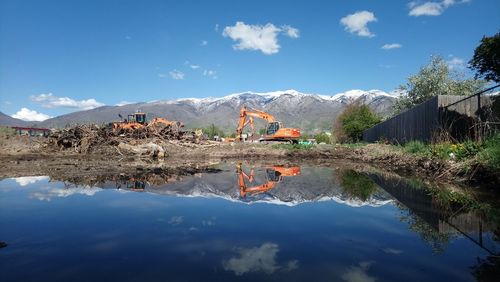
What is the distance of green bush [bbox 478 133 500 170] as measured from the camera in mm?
6262

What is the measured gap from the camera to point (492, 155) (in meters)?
6.45

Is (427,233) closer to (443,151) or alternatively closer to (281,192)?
(281,192)

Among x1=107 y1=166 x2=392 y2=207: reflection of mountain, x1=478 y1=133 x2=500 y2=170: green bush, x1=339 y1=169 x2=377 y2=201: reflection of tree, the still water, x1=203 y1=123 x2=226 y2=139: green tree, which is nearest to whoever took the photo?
the still water

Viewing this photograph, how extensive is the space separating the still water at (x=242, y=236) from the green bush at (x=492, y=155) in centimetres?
118

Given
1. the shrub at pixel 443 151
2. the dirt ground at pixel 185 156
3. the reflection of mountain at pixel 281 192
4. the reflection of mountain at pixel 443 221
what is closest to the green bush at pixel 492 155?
the reflection of mountain at pixel 443 221

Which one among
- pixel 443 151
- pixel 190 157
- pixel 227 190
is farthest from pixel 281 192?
pixel 190 157

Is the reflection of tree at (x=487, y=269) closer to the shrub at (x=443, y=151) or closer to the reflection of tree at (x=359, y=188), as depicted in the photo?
the reflection of tree at (x=359, y=188)

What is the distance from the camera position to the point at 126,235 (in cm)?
362

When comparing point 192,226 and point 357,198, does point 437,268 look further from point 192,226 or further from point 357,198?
point 357,198

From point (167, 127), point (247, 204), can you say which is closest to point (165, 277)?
point (247, 204)

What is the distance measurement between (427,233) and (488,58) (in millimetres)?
27335

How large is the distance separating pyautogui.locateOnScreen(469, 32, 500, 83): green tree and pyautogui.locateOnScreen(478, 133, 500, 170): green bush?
21.4m

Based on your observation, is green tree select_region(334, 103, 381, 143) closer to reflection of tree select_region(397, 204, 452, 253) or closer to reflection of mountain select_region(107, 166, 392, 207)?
reflection of mountain select_region(107, 166, 392, 207)

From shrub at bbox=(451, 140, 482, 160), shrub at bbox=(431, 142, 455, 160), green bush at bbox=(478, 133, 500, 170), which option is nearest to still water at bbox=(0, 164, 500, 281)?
green bush at bbox=(478, 133, 500, 170)
